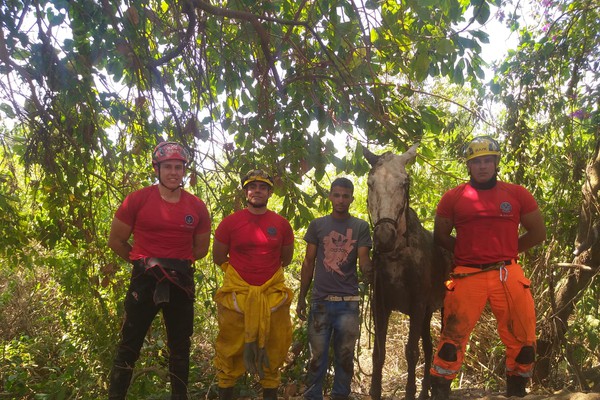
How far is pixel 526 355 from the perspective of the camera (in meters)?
3.57

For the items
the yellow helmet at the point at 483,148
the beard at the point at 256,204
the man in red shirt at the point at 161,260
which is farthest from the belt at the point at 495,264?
the man in red shirt at the point at 161,260

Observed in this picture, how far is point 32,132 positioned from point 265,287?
2259 mm

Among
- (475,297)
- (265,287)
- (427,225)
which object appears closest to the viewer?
(475,297)

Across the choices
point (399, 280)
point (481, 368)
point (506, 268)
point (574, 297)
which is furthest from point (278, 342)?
point (481, 368)

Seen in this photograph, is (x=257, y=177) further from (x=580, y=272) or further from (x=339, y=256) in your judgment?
(x=580, y=272)

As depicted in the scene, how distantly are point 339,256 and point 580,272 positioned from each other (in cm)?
299

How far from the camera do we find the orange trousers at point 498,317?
3.54 metres

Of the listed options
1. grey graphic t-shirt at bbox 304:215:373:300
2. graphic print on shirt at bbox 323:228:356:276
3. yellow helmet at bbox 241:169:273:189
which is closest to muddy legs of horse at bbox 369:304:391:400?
grey graphic t-shirt at bbox 304:215:373:300

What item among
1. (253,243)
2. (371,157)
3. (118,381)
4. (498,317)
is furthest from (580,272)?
(118,381)

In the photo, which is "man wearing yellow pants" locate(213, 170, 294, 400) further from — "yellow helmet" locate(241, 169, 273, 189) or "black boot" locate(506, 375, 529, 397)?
"black boot" locate(506, 375, 529, 397)

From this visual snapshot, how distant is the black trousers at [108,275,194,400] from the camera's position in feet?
11.7

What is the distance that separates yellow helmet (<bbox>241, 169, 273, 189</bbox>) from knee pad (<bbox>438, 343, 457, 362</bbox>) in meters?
1.81

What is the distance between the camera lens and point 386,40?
165 inches

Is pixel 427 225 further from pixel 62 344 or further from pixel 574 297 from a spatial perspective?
pixel 62 344
